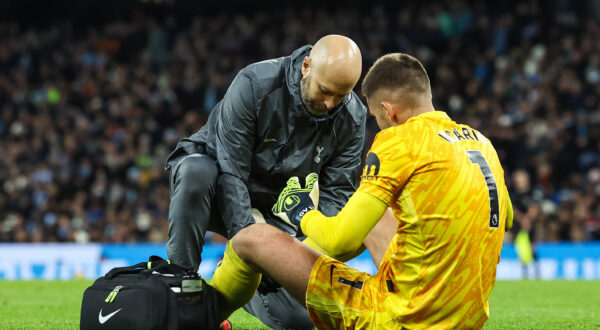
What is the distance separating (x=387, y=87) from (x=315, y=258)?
0.83 m

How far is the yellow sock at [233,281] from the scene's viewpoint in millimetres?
3744

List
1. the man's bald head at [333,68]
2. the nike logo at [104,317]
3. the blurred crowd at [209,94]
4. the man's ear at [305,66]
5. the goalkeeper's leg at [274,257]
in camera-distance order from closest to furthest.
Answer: the goalkeeper's leg at [274,257] → the nike logo at [104,317] → the man's bald head at [333,68] → the man's ear at [305,66] → the blurred crowd at [209,94]

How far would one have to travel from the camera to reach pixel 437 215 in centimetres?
315

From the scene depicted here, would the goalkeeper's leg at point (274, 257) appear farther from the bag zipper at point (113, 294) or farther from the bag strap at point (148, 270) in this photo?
the bag zipper at point (113, 294)

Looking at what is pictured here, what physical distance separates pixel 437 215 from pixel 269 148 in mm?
1860

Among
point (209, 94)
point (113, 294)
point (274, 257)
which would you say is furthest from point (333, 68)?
point (209, 94)

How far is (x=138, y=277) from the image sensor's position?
3.76m

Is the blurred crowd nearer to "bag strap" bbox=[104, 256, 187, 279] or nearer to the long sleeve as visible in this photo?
the long sleeve

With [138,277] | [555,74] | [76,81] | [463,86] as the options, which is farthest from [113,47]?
[138,277]

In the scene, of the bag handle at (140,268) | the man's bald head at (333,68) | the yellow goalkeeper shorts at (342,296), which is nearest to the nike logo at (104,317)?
the bag handle at (140,268)

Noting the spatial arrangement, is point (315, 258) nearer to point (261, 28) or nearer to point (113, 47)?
point (261, 28)

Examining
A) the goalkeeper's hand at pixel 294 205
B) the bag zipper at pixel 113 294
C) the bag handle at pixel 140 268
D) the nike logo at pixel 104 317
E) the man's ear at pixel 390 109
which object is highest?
the man's ear at pixel 390 109

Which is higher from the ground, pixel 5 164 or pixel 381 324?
pixel 381 324

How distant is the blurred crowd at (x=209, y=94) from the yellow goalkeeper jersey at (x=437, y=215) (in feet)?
30.6
